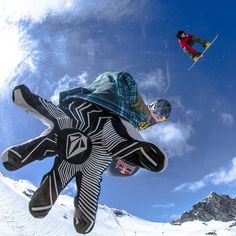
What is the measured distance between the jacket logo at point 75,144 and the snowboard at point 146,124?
166 centimetres

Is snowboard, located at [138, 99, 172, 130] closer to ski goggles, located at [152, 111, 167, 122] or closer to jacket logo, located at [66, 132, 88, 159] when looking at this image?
ski goggles, located at [152, 111, 167, 122]

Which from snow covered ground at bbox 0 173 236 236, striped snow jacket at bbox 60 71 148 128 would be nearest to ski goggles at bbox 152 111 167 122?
striped snow jacket at bbox 60 71 148 128

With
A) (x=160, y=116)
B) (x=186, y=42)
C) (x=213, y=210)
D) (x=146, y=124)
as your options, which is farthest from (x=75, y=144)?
(x=213, y=210)

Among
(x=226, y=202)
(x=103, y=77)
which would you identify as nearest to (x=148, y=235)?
(x=226, y=202)

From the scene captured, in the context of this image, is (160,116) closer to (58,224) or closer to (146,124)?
(146,124)

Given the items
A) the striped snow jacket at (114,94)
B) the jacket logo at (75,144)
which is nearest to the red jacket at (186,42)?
the striped snow jacket at (114,94)

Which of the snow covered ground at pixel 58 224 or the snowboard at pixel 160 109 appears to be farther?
the snow covered ground at pixel 58 224

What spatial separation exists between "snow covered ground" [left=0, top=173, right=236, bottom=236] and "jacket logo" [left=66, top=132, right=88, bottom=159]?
33323mm

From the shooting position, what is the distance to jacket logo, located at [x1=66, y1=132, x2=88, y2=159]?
6.22 m

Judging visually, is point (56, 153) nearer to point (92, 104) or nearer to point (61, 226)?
point (92, 104)

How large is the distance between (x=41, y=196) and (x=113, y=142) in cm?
129

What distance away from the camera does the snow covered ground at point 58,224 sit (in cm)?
4618

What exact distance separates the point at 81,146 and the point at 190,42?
1084 centimetres

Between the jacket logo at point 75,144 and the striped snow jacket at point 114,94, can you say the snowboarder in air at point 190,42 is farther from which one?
the jacket logo at point 75,144
